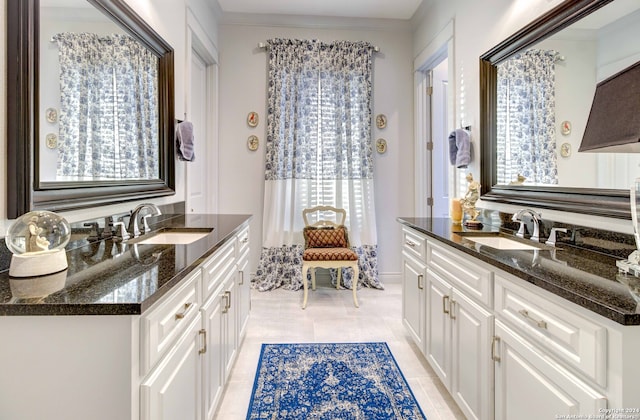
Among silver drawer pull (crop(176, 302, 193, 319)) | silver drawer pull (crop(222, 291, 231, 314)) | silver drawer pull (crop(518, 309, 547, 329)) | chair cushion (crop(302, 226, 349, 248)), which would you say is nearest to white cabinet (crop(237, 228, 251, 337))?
silver drawer pull (crop(222, 291, 231, 314))

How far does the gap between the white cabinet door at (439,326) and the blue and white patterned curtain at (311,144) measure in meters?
1.97

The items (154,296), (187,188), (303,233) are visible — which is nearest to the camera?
(154,296)

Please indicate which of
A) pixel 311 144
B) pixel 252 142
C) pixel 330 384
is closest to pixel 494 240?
pixel 330 384

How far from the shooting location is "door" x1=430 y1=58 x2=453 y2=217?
4105 mm

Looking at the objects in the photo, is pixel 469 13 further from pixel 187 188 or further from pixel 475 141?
pixel 187 188

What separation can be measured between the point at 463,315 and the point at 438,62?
301cm

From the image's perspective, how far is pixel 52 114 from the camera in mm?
Answer: 1439

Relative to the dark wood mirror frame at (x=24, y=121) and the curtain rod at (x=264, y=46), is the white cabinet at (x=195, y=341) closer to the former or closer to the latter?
the dark wood mirror frame at (x=24, y=121)

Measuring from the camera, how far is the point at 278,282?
13.6ft

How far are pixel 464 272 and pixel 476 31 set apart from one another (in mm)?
2064

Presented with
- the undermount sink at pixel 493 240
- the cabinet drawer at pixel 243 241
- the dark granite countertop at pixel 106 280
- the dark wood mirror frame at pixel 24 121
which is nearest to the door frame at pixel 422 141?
the undermount sink at pixel 493 240

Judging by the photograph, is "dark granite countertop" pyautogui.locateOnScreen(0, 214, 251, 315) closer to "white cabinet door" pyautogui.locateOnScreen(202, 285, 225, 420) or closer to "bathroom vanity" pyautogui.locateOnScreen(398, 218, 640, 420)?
"white cabinet door" pyautogui.locateOnScreen(202, 285, 225, 420)

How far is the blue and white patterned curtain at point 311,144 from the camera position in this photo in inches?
161

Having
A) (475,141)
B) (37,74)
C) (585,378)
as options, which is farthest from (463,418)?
(37,74)
